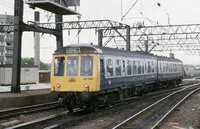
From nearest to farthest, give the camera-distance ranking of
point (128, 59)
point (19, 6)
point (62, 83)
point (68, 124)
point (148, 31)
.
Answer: point (68, 124)
point (62, 83)
point (128, 59)
point (19, 6)
point (148, 31)

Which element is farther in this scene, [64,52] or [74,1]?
[74,1]

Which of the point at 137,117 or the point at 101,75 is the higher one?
the point at 101,75

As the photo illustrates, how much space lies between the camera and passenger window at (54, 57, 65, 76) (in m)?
16.6

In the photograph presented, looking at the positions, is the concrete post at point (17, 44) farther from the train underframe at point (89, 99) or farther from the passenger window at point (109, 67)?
the passenger window at point (109, 67)

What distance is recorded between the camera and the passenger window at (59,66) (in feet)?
54.3

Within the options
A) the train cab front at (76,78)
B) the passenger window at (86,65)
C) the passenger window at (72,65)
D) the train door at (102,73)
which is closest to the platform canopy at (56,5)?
the train cab front at (76,78)

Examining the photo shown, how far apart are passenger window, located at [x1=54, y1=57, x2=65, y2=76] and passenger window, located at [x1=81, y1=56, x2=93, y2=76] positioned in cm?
99

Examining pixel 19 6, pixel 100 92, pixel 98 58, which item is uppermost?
pixel 19 6

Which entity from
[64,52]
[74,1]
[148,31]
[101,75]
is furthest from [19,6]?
[148,31]

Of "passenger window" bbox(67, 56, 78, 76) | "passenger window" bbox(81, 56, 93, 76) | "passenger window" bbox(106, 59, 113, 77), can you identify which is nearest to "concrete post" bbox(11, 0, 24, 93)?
"passenger window" bbox(67, 56, 78, 76)

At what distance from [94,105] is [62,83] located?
1699mm

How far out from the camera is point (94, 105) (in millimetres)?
16484

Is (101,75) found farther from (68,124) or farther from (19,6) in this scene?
(19,6)

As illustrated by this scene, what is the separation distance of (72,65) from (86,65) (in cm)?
68
